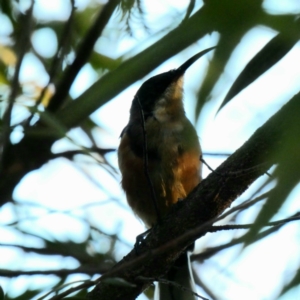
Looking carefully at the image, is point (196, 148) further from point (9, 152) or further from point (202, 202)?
point (9, 152)

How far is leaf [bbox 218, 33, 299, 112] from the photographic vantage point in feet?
4.90

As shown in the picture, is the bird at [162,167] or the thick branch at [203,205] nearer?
the thick branch at [203,205]

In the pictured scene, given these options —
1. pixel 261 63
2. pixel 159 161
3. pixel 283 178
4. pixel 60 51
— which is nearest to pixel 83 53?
pixel 60 51

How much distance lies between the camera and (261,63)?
154 centimetres

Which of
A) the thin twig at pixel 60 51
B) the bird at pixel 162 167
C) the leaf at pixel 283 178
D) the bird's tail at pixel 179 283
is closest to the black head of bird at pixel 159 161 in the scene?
the bird at pixel 162 167

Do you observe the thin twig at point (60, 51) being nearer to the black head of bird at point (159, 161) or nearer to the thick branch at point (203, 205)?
the black head of bird at point (159, 161)

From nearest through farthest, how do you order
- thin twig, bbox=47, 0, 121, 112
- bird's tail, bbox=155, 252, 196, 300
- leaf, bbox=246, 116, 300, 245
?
leaf, bbox=246, 116, 300, 245 → thin twig, bbox=47, 0, 121, 112 → bird's tail, bbox=155, 252, 196, 300

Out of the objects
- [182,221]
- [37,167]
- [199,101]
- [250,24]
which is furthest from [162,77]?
[250,24]

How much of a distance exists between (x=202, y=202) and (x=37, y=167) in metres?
1.06

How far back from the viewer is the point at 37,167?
9.91 feet

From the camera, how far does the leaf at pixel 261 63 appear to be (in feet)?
4.90

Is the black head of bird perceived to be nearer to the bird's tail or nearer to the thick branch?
the bird's tail

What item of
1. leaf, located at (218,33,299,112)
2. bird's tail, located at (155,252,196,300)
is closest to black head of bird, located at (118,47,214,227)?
bird's tail, located at (155,252,196,300)

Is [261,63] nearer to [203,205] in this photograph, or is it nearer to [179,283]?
[203,205]
